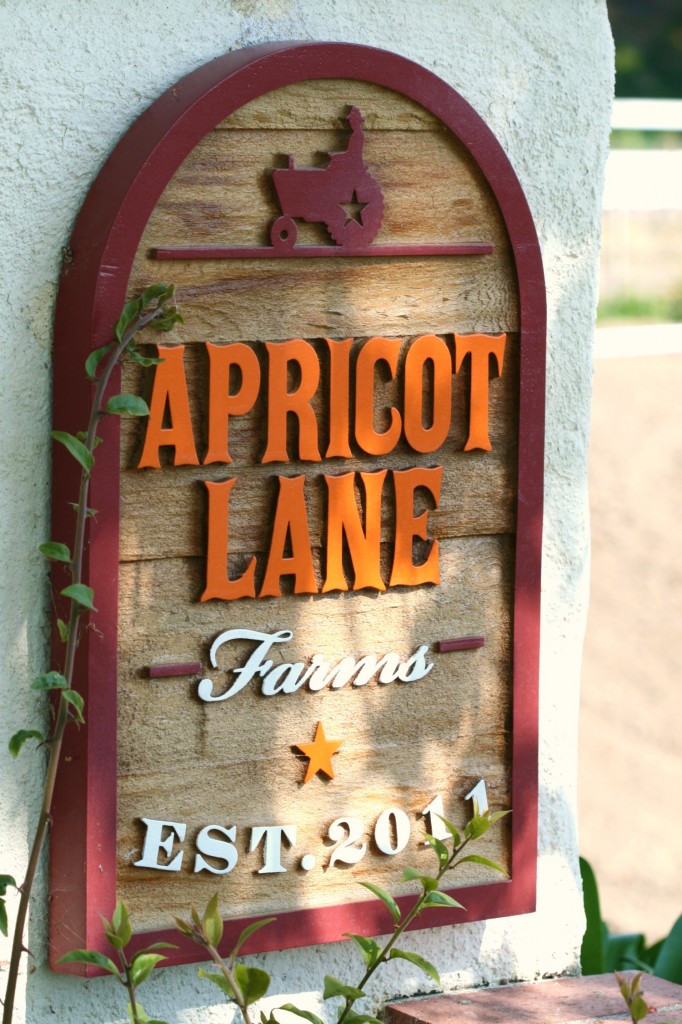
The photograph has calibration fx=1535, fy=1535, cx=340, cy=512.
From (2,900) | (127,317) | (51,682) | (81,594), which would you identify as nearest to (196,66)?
(127,317)

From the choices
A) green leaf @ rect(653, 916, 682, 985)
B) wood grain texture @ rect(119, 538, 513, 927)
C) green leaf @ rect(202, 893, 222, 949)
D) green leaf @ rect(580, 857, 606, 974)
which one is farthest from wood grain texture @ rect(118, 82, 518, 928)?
green leaf @ rect(653, 916, 682, 985)

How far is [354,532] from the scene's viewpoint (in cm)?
217

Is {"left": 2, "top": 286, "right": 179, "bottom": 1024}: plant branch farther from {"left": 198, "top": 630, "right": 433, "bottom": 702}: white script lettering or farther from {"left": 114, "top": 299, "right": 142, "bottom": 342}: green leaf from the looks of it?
{"left": 198, "top": 630, "right": 433, "bottom": 702}: white script lettering

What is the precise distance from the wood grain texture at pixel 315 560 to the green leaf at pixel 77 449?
0.57ft

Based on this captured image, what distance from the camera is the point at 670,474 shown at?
793 cm

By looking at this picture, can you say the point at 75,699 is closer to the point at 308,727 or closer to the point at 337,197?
the point at 308,727

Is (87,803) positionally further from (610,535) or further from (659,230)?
(659,230)

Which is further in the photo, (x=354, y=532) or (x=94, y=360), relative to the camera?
(x=354, y=532)

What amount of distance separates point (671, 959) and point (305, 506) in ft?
4.66

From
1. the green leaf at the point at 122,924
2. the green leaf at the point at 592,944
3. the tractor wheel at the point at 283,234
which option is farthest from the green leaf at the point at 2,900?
the green leaf at the point at 592,944

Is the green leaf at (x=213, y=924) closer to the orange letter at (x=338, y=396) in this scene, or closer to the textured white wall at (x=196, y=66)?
the textured white wall at (x=196, y=66)

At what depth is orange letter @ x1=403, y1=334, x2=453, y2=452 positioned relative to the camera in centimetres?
220

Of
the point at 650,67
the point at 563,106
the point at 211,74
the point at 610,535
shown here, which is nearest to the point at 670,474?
the point at 610,535

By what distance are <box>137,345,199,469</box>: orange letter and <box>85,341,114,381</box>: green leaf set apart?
102 mm
